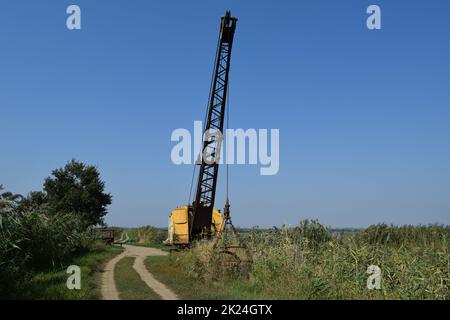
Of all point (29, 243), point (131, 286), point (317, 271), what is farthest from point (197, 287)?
point (29, 243)

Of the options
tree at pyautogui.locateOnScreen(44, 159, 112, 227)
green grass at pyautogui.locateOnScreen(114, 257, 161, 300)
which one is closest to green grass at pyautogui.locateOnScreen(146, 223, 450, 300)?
green grass at pyautogui.locateOnScreen(114, 257, 161, 300)

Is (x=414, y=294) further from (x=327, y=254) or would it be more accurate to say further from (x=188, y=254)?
(x=188, y=254)

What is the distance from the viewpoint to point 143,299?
13289 mm

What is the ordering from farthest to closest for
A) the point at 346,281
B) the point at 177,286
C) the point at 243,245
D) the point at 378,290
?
the point at 243,245 → the point at 177,286 → the point at 346,281 → the point at 378,290

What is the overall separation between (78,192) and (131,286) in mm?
37624

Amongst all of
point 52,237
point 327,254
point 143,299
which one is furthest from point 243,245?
point 52,237

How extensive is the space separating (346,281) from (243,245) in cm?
627

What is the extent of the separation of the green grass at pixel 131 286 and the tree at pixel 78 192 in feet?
102

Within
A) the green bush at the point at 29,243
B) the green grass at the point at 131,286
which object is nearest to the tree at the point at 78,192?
the green bush at the point at 29,243

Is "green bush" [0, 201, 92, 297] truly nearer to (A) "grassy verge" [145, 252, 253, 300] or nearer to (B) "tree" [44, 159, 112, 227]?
(A) "grassy verge" [145, 252, 253, 300]

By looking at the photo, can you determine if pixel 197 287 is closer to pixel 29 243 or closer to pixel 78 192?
pixel 29 243

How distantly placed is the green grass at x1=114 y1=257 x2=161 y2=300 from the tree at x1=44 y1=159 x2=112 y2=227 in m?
31.1

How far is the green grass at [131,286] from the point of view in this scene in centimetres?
1387

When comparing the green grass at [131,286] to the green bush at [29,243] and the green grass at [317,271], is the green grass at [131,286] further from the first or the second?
the green bush at [29,243]
